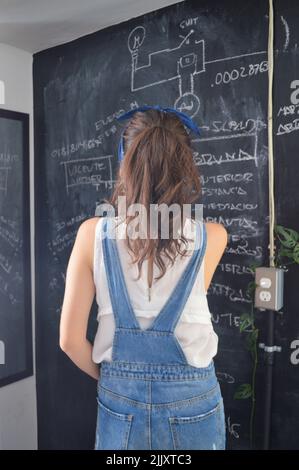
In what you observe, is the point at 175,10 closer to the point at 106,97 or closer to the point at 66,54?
the point at 106,97

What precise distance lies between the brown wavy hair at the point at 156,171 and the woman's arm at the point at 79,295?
0.37 feet

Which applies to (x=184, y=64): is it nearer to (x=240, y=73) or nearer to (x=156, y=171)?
(x=240, y=73)

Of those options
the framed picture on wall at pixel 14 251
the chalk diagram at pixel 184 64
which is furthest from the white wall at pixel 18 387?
the chalk diagram at pixel 184 64

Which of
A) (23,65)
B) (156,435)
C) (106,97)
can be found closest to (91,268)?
(156,435)

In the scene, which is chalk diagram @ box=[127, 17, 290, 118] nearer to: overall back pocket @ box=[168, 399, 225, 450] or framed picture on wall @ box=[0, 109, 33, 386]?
framed picture on wall @ box=[0, 109, 33, 386]

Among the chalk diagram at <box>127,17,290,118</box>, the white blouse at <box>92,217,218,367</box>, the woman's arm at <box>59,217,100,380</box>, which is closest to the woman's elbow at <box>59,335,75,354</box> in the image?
the woman's arm at <box>59,217,100,380</box>

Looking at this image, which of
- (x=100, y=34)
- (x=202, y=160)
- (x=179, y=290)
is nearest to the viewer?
(x=179, y=290)

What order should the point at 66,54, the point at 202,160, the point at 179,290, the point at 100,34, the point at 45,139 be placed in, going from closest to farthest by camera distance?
the point at 179,290 < the point at 202,160 < the point at 100,34 < the point at 66,54 < the point at 45,139

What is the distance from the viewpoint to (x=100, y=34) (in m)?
2.00

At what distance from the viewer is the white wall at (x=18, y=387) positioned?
220cm

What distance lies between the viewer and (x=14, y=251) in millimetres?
2285

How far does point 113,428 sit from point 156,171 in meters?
0.69

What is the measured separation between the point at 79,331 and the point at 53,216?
4.17ft

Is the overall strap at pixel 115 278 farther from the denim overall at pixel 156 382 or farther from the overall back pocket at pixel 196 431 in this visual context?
the overall back pocket at pixel 196 431
